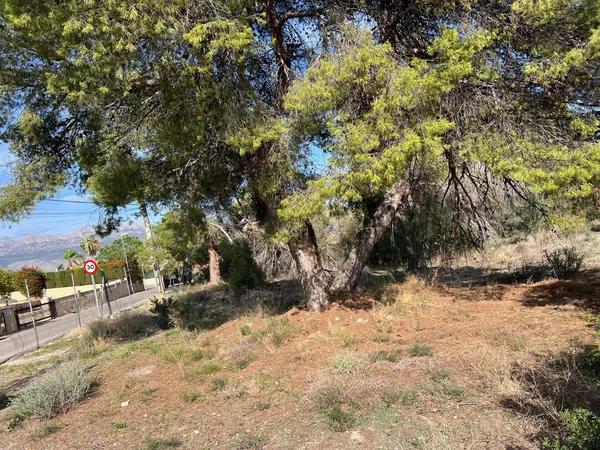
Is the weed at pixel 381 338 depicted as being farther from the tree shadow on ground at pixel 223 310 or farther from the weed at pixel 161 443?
the weed at pixel 161 443

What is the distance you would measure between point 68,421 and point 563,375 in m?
5.92

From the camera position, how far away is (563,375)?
5.43m

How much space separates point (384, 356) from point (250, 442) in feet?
8.69

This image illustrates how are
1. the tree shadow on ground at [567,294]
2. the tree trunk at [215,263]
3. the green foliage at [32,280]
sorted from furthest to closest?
the green foliage at [32,280], the tree trunk at [215,263], the tree shadow on ground at [567,294]

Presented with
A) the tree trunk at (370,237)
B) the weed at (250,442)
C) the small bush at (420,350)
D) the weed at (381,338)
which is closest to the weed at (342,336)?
the weed at (381,338)

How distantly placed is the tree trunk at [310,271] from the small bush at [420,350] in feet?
11.8

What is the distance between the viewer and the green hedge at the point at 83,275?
58.4 m

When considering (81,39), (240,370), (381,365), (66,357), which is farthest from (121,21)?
(66,357)

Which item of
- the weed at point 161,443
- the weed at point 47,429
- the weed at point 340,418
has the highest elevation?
the weed at point 47,429

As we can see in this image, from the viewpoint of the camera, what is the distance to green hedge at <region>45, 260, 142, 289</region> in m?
58.4

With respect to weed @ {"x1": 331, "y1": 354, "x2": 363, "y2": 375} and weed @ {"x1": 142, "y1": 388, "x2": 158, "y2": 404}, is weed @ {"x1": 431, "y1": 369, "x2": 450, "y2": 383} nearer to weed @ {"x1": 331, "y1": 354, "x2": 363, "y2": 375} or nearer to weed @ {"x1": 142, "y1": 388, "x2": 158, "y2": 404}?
weed @ {"x1": 331, "y1": 354, "x2": 363, "y2": 375}

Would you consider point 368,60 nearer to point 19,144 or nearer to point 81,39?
point 81,39

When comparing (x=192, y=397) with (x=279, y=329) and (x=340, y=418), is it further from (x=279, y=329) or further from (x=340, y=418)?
(x=279, y=329)

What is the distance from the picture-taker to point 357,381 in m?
6.09
